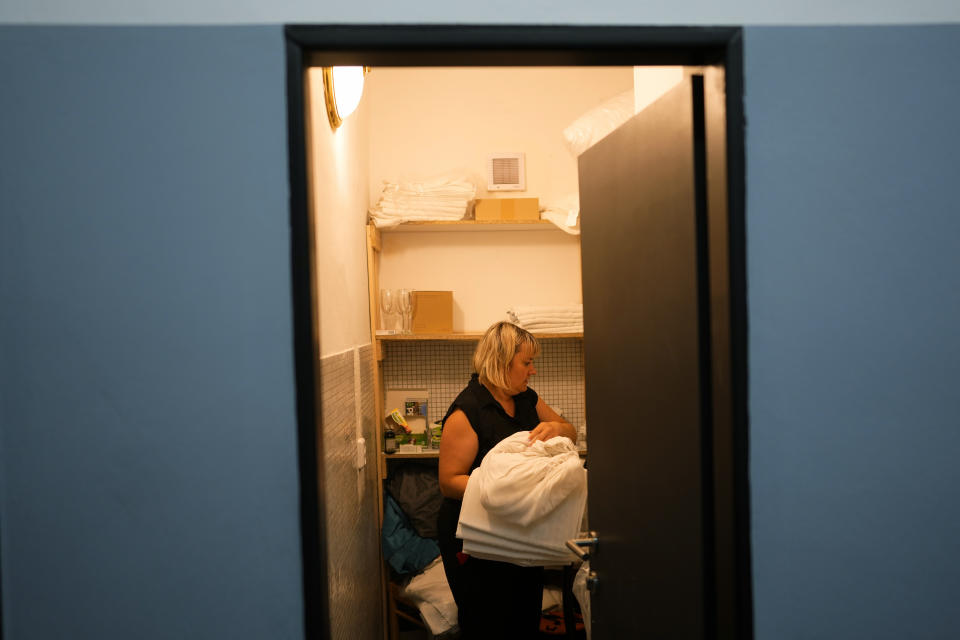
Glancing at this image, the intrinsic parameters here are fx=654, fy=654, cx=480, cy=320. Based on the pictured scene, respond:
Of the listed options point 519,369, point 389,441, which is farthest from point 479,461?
point 389,441

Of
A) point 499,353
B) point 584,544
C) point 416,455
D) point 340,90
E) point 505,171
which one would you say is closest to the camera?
point 584,544

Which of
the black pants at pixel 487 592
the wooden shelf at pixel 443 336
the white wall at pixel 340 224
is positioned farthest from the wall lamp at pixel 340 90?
the black pants at pixel 487 592

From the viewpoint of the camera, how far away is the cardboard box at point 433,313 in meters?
3.29

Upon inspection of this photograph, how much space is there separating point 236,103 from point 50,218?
1.19ft

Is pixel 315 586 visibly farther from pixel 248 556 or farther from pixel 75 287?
pixel 75 287

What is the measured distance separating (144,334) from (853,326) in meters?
1.22

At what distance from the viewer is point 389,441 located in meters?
3.26

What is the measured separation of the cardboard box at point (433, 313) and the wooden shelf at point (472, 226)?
344mm

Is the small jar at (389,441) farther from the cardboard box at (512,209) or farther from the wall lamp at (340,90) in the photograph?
the wall lamp at (340,90)

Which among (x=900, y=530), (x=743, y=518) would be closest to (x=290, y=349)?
(x=743, y=518)

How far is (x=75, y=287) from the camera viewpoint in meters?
1.09

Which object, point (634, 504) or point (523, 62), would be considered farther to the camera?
point (634, 504)

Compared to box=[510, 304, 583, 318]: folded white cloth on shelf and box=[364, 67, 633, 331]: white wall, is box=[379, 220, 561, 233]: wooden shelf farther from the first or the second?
box=[510, 304, 583, 318]: folded white cloth on shelf

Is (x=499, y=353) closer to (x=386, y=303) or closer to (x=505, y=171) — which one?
(x=386, y=303)
